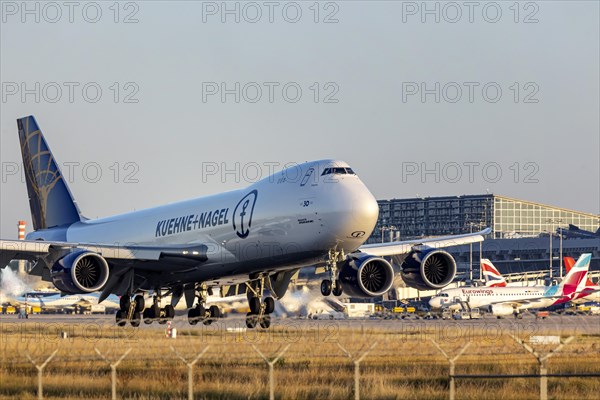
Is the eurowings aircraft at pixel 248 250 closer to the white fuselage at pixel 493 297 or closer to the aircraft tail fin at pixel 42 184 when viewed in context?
the aircraft tail fin at pixel 42 184

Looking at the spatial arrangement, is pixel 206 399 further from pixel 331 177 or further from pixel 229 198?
pixel 229 198

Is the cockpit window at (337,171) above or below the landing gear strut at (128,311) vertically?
above

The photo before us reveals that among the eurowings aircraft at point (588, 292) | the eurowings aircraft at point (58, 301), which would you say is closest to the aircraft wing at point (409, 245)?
the eurowings aircraft at point (588, 292)

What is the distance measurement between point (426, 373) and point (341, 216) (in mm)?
12613

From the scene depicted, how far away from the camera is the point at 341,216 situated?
4275cm

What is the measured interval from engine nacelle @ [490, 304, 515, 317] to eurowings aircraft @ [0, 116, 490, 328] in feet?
168

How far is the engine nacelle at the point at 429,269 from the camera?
49750 millimetres

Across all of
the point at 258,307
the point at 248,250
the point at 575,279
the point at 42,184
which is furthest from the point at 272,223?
the point at 575,279

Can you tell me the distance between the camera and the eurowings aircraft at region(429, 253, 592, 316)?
105500 millimetres

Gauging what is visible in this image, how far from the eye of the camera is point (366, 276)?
48.5 metres

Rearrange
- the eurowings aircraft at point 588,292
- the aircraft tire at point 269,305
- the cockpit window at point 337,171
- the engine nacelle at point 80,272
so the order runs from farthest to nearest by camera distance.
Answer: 1. the eurowings aircraft at point 588,292
2. the aircraft tire at point 269,305
3. the engine nacelle at point 80,272
4. the cockpit window at point 337,171

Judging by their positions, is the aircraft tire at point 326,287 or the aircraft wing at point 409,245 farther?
the aircraft wing at point 409,245

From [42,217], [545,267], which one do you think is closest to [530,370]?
[42,217]

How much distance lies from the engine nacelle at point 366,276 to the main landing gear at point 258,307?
4.36m
